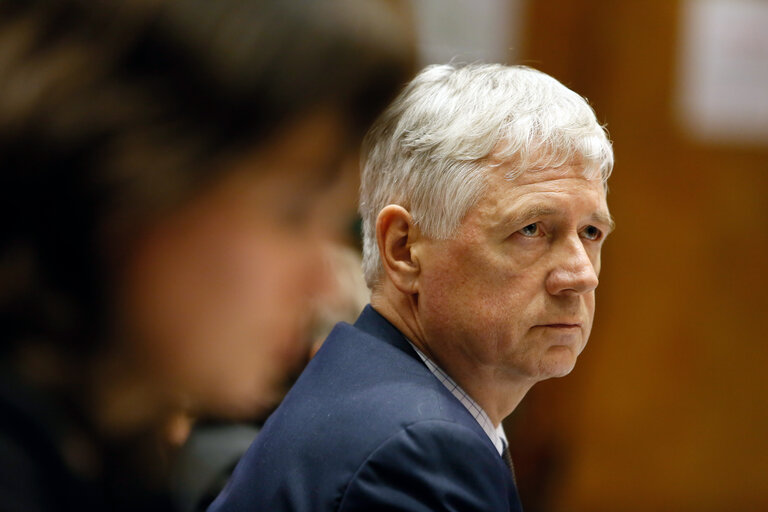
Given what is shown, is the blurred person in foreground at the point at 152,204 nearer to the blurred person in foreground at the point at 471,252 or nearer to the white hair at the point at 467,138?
the blurred person in foreground at the point at 471,252

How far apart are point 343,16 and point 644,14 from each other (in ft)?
14.2

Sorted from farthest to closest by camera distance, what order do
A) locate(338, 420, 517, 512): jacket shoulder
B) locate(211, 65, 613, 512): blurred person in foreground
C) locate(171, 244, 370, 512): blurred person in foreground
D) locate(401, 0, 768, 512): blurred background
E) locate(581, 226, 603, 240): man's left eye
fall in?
locate(401, 0, 768, 512): blurred background
locate(171, 244, 370, 512): blurred person in foreground
locate(581, 226, 603, 240): man's left eye
locate(211, 65, 613, 512): blurred person in foreground
locate(338, 420, 517, 512): jacket shoulder

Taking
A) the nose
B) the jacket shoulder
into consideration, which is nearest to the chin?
the nose

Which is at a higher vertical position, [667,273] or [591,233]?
[591,233]

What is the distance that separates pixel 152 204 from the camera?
82 cm

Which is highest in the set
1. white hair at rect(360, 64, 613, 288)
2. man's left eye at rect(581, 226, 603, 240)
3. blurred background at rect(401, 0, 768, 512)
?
white hair at rect(360, 64, 613, 288)

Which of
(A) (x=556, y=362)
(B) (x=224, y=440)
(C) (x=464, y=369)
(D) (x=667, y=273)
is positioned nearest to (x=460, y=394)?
(C) (x=464, y=369)

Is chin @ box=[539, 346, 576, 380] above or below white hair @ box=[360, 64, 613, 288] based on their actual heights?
below

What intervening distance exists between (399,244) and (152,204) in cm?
112

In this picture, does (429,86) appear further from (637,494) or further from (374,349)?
(637,494)

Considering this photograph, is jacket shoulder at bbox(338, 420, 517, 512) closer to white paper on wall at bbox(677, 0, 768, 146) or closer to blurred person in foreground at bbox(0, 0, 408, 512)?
blurred person in foreground at bbox(0, 0, 408, 512)

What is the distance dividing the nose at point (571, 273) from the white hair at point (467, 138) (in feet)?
0.48

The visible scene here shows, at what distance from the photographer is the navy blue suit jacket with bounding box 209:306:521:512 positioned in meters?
1.53

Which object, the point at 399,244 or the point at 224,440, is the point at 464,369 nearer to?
the point at 399,244
